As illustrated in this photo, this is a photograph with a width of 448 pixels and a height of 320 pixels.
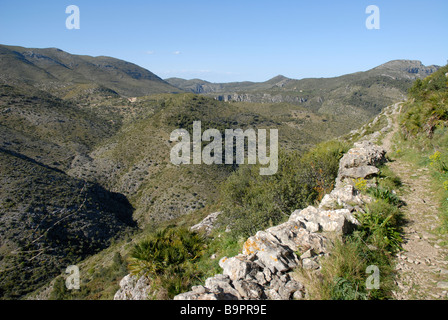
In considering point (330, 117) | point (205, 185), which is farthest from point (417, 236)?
point (330, 117)

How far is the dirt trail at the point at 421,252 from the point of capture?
4293 mm

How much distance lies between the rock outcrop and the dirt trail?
115 centimetres

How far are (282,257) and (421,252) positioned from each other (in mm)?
3016

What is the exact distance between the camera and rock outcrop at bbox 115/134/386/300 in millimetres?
4461

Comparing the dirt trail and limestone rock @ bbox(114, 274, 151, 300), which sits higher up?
the dirt trail

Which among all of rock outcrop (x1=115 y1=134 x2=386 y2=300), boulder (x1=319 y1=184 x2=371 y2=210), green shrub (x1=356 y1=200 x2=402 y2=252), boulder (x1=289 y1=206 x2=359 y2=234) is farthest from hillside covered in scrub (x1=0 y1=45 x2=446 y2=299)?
green shrub (x1=356 y1=200 x2=402 y2=252)

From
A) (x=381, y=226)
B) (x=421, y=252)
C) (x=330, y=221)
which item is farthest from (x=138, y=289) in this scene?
(x=421, y=252)

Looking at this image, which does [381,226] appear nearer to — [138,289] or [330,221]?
[330,221]

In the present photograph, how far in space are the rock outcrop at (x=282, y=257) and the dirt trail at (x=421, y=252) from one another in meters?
1.15

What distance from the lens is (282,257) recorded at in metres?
5.07

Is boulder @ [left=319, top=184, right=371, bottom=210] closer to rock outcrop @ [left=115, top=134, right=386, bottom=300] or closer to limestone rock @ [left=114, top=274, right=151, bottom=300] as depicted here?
rock outcrop @ [left=115, top=134, right=386, bottom=300]

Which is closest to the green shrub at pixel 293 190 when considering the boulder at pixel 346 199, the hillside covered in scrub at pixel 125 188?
the hillside covered in scrub at pixel 125 188

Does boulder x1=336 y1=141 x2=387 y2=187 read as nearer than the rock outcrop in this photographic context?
No
